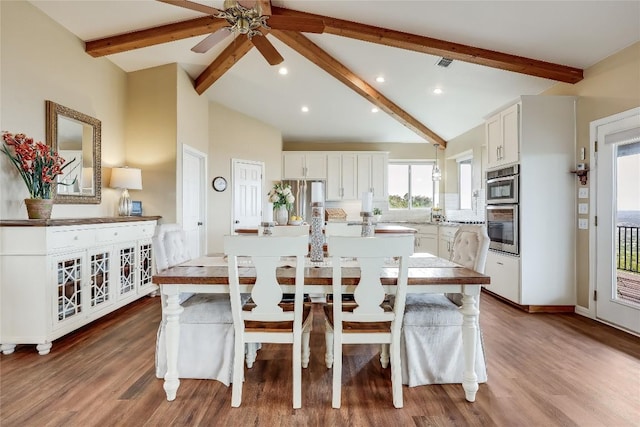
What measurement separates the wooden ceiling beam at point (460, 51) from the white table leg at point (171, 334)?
122 inches

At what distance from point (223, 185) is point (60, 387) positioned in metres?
4.19

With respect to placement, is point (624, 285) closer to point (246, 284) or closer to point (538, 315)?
point (538, 315)

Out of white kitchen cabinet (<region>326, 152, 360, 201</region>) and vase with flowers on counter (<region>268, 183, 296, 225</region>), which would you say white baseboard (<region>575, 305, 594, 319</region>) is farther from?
white kitchen cabinet (<region>326, 152, 360, 201</region>)

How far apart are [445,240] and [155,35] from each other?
5199 millimetres

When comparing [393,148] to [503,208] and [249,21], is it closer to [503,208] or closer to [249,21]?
[503,208]

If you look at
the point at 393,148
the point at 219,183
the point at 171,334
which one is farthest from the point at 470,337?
the point at 393,148

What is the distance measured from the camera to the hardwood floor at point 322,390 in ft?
5.89

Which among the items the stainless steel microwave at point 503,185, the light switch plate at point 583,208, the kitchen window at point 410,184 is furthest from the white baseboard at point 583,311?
the kitchen window at point 410,184

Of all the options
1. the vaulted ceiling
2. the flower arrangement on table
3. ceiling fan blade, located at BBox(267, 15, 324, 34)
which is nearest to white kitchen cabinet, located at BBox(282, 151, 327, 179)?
the vaulted ceiling

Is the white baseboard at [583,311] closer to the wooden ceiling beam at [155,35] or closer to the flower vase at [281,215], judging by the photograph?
the flower vase at [281,215]

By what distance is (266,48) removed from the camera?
3049 mm

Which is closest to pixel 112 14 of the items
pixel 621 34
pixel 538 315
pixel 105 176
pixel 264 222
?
pixel 105 176

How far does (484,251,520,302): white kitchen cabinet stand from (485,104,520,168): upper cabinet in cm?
112

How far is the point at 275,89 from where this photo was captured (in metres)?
5.36
